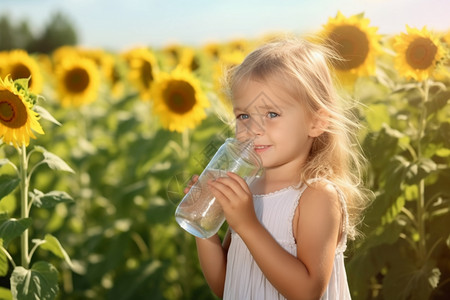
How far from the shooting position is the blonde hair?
6.98 ft

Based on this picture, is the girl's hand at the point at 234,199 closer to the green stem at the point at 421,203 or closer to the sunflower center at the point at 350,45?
the green stem at the point at 421,203

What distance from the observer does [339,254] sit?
227 centimetres

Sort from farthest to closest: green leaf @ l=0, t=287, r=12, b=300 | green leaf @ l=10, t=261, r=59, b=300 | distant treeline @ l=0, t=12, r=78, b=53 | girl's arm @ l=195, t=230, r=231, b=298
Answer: distant treeline @ l=0, t=12, r=78, b=53, green leaf @ l=0, t=287, r=12, b=300, green leaf @ l=10, t=261, r=59, b=300, girl's arm @ l=195, t=230, r=231, b=298

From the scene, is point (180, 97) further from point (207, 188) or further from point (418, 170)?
point (207, 188)

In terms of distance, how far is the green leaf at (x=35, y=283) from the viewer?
2465 millimetres

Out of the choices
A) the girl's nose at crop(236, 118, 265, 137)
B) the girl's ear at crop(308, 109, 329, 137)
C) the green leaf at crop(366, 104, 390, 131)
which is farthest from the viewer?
the green leaf at crop(366, 104, 390, 131)

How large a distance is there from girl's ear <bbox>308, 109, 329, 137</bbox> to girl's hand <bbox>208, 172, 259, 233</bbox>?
32 cm

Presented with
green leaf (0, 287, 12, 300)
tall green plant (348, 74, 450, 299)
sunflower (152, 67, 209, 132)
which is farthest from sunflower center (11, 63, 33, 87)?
tall green plant (348, 74, 450, 299)

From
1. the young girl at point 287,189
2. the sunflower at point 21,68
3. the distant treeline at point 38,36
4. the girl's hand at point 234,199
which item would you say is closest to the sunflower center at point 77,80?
the sunflower at point 21,68

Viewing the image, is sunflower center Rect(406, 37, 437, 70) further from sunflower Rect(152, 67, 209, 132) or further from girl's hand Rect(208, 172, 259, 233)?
girl's hand Rect(208, 172, 259, 233)

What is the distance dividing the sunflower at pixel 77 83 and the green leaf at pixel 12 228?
2.86 metres

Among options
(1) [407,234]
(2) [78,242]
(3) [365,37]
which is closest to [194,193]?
(1) [407,234]

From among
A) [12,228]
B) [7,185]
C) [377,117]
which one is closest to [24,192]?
[7,185]

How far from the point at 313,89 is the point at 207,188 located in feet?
1.43
